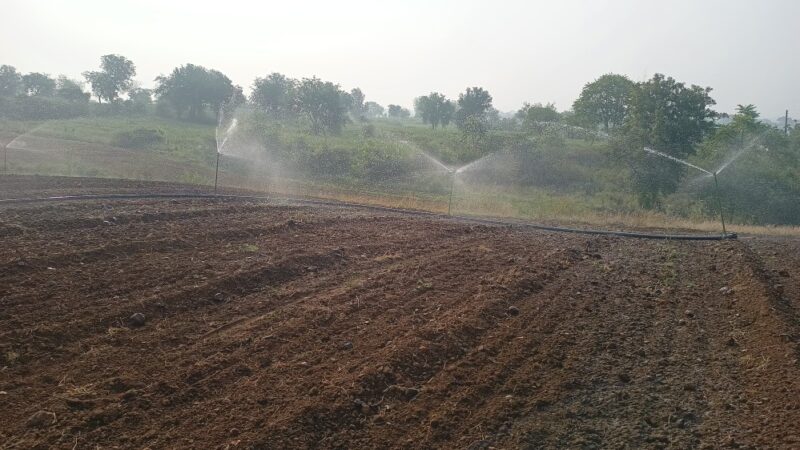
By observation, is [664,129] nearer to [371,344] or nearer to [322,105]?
[371,344]

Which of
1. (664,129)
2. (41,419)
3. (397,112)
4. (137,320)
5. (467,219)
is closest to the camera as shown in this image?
(41,419)

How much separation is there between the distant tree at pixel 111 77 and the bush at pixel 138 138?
28618 millimetres

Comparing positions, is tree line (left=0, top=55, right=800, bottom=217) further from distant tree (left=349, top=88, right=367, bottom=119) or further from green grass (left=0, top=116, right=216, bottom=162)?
distant tree (left=349, top=88, right=367, bottom=119)

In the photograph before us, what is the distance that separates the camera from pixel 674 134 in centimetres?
2372

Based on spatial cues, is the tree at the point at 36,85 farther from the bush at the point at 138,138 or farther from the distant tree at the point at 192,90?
the bush at the point at 138,138

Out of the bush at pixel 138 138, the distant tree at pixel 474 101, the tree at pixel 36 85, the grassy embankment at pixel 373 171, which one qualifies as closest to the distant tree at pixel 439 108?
the distant tree at pixel 474 101

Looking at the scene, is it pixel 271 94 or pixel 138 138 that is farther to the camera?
pixel 271 94

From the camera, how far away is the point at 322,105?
149ft

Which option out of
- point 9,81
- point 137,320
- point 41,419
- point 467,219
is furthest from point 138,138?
point 9,81

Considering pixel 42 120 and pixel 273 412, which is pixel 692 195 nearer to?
pixel 273 412

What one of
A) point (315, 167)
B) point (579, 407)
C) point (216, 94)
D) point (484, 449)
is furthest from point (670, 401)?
point (216, 94)

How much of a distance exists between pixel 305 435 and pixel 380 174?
24796 mm

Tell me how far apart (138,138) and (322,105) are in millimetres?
16045

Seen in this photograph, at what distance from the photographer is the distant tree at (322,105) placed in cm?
4534
